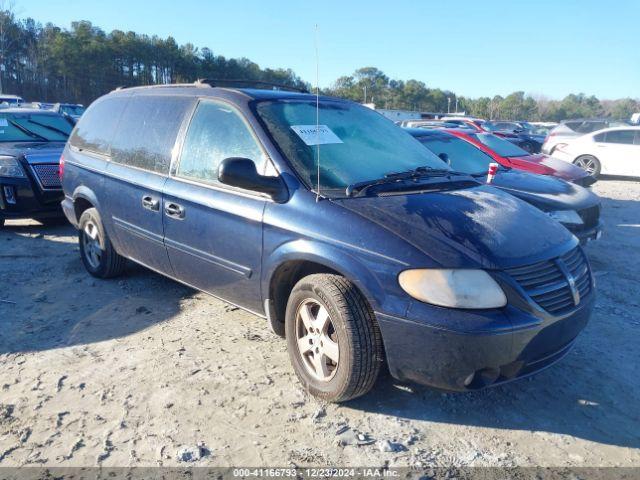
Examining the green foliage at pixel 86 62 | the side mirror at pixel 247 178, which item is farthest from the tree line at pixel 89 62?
the side mirror at pixel 247 178

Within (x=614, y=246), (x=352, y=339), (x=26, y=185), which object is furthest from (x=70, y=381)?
(x=614, y=246)

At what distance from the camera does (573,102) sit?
3374 inches

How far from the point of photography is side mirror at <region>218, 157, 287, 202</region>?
9.81ft

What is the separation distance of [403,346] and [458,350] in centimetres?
27

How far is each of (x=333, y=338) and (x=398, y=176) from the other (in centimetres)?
119

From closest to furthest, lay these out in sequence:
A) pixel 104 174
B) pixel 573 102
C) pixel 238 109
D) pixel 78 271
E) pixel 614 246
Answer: pixel 238 109
pixel 104 174
pixel 78 271
pixel 614 246
pixel 573 102

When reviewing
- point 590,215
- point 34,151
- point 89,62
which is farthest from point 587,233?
point 89,62

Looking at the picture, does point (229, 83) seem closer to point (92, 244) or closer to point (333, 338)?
point (92, 244)

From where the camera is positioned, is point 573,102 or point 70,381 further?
point 573,102

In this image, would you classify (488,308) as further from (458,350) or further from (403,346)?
(403,346)

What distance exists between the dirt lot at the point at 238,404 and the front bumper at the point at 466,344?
1.24ft

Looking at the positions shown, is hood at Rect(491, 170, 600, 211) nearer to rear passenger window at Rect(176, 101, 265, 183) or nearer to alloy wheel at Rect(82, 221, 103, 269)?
rear passenger window at Rect(176, 101, 265, 183)

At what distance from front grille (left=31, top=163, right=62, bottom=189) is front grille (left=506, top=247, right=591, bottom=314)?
644 centimetres

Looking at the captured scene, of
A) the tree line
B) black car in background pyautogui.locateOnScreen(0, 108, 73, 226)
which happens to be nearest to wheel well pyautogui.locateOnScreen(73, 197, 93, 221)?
black car in background pyautogui.locateOnScreen(0, 108, 73, 226)
